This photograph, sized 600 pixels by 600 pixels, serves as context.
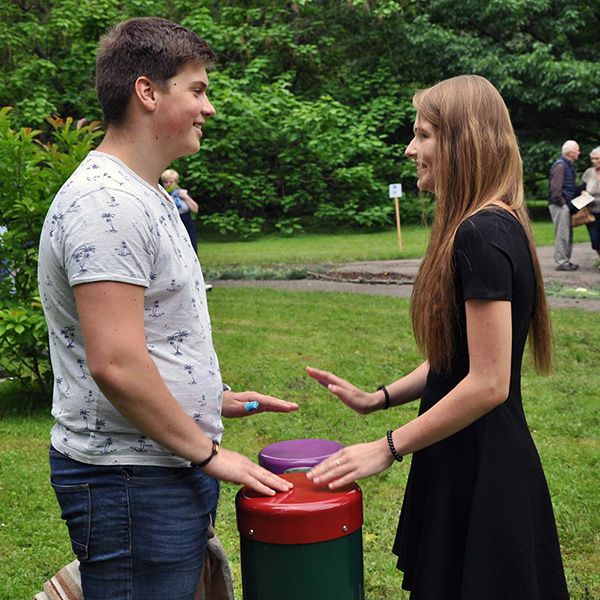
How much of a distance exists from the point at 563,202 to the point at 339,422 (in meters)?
7.95

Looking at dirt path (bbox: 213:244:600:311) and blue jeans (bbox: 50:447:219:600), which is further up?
blue jeans (bbox: 50:447:219:600)

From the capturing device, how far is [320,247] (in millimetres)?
18141

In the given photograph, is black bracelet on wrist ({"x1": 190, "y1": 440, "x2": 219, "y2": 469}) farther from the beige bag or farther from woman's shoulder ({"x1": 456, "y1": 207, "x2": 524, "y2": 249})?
the beige bag

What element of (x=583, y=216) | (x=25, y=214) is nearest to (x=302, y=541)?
(x=25, y=214)

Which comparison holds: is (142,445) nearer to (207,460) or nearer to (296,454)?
(207,460)

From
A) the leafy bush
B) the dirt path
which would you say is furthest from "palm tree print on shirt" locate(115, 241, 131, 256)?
the dirt path

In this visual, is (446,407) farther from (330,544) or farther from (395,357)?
(395,357)

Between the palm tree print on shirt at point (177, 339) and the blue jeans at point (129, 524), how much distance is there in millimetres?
259

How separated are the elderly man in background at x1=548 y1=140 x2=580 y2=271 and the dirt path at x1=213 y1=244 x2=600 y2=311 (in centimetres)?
24

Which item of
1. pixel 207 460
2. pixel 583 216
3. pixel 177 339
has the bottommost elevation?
pixel 583 216

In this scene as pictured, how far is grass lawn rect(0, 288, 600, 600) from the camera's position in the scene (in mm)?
4004

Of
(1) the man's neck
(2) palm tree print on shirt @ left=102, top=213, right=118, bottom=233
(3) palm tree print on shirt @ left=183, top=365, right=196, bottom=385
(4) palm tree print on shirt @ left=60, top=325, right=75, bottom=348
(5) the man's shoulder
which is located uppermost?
(1) the man's neck

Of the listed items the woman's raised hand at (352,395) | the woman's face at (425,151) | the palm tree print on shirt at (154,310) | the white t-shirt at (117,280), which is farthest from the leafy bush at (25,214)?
the palm tree print on shirt at (154,310)

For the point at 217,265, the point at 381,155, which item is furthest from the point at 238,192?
the point at 217,265
